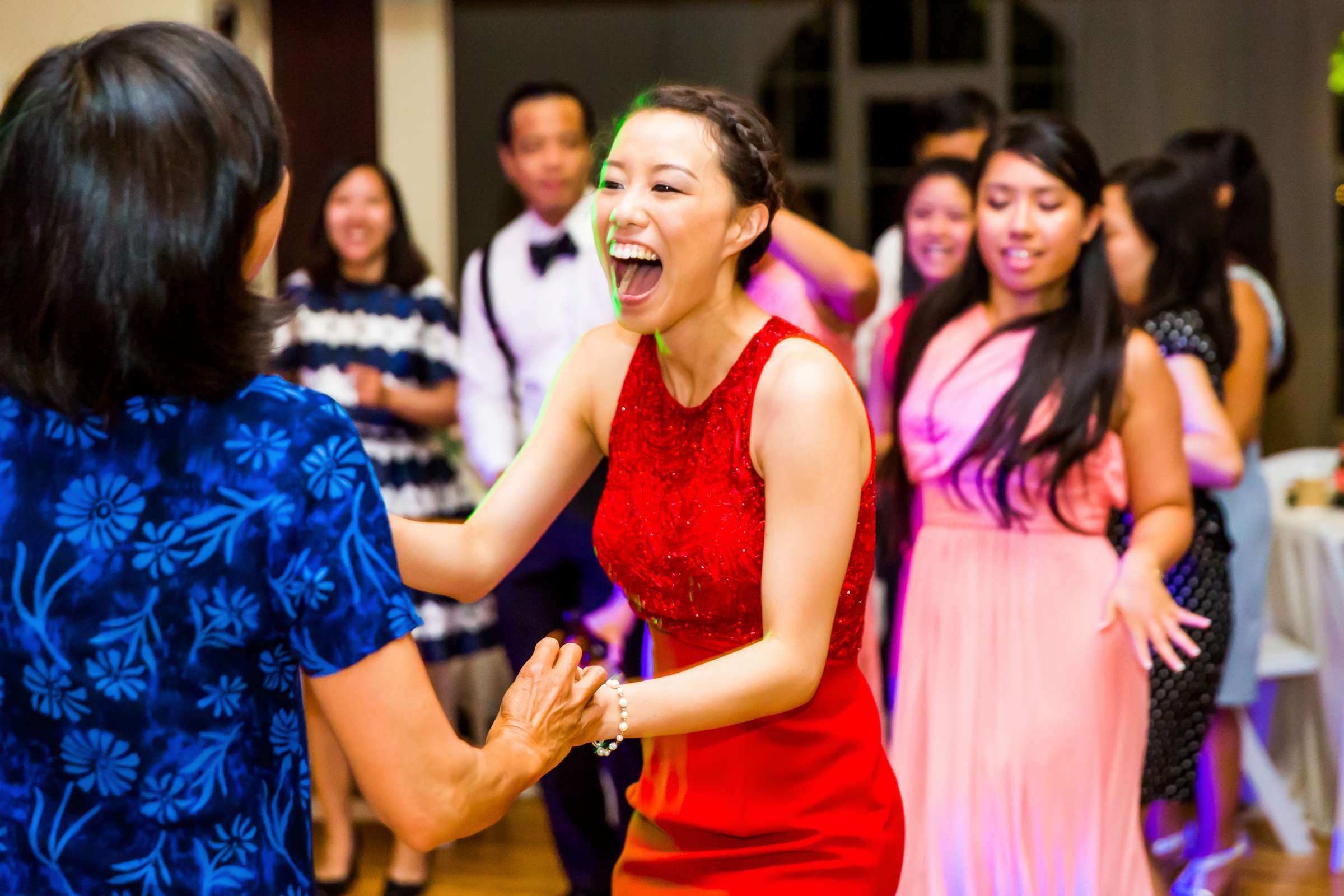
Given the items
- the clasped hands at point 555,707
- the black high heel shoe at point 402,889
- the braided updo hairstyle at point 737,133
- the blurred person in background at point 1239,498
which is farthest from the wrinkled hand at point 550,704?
the blurred person in background at point 1239,498

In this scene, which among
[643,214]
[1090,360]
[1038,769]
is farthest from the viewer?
[1090,360]

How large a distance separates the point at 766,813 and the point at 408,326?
242cm

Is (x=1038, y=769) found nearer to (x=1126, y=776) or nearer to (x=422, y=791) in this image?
(x=1126, y=776)

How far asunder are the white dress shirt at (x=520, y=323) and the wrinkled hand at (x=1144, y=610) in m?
1.48

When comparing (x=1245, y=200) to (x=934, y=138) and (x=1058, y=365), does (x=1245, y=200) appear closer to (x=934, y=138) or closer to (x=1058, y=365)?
(x=934, y=138)

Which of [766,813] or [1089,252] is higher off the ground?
[1089,252]

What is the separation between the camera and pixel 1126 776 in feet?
7.06

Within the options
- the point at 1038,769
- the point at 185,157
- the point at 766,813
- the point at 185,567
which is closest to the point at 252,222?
the point at 185,157

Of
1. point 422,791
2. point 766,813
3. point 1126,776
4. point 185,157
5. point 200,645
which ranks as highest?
point 185,157

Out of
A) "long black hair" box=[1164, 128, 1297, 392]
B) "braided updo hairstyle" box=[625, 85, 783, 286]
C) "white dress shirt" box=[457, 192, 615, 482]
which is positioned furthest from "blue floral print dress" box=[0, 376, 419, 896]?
"long black hair" box=[1164, 128, 1297, 392]

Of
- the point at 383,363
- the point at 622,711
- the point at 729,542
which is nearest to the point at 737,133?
the point at 729,542

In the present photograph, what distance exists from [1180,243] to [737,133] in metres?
2.01

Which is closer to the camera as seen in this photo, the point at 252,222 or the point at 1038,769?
the point at 252,222

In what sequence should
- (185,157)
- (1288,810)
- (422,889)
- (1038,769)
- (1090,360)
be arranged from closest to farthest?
1. (185,157)
2. (1038,769)
3. (1090,360)
4. (422,889)
5. (1288,810)
